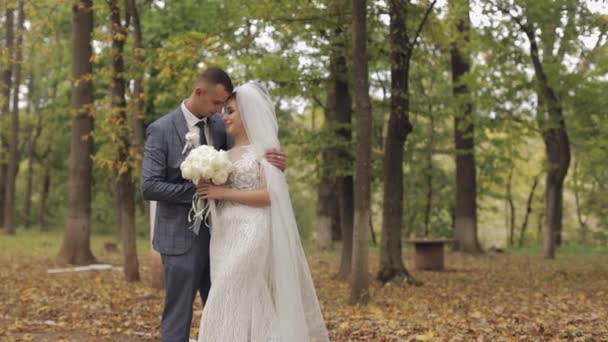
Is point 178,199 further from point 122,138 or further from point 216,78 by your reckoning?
point 122,138

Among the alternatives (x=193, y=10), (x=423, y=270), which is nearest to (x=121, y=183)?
(x=423, y=270)

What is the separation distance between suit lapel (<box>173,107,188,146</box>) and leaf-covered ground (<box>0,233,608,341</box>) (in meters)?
3.86

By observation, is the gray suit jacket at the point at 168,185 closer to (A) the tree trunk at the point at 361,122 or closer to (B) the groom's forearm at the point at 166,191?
(B) the groom's forearm at the point at 166,191

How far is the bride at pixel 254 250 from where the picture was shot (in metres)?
5.09

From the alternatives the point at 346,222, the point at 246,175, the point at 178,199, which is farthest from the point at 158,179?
the point at 346,222

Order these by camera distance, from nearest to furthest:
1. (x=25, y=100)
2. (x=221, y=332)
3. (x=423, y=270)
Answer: (x=221, y=332)
(x=423, y=270)
(x=25, y=100)

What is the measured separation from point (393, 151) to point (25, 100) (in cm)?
3058

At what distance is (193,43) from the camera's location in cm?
1288

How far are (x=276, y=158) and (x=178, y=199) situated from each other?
705mm

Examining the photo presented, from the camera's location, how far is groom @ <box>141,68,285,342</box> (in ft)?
16.9

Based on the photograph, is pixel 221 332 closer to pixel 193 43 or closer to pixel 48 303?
pixel 48 303

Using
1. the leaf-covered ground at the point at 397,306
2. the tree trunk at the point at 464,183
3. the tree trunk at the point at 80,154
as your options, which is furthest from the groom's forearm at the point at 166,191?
the tree trunk at the point at 464,183

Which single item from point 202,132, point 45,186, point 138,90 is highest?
point 138,90

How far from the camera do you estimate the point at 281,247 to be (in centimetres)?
522
